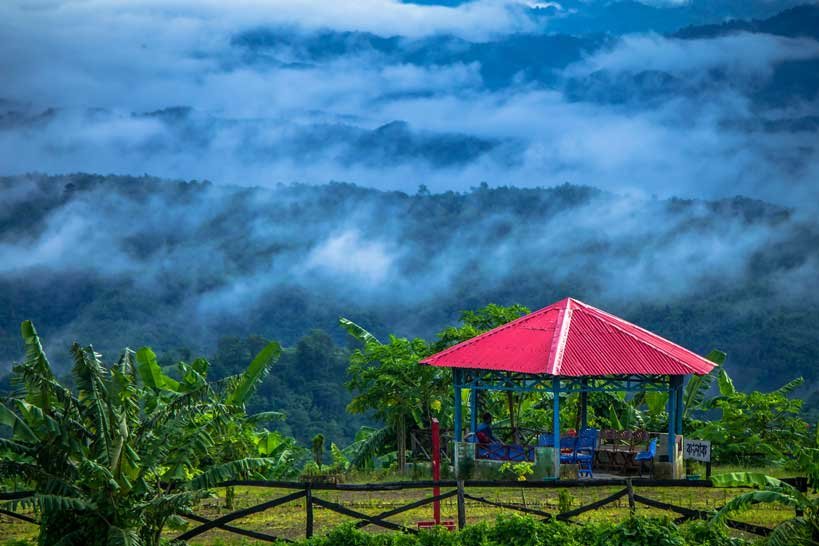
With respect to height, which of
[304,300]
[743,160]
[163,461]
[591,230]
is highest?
[743,160]

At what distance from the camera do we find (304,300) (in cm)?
11462

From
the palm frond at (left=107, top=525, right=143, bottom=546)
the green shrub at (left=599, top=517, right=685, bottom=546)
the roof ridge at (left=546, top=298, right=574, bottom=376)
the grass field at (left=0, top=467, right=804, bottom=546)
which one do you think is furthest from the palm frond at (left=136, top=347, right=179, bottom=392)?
the green shrub at (left=599, top=517, right=685, bottom=546)

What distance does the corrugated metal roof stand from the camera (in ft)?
67.3

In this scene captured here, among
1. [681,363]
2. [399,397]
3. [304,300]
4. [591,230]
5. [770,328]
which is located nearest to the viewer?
[681,363]

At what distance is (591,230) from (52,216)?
214 feet

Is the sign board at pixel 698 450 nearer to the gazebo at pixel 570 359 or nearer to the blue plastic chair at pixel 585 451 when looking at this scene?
the gazebo at pixel 570 359

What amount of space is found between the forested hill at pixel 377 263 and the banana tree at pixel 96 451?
4629 centimetres

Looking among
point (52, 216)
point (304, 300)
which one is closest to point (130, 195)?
point (52, 216)

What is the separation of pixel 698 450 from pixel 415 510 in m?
5.28

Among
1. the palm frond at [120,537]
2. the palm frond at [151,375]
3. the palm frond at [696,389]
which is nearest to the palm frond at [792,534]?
the palm frond at [120,537]

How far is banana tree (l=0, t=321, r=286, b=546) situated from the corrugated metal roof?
727 cm

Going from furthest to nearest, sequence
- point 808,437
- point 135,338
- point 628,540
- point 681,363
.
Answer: point 135,338, point 808,437, point 681,363, point 628,540

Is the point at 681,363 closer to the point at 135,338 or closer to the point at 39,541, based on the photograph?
the point at 39,541

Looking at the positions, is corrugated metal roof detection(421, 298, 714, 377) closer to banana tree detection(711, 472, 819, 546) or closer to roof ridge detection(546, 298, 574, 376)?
roof ridge detection(546, 298, 574, 376)
